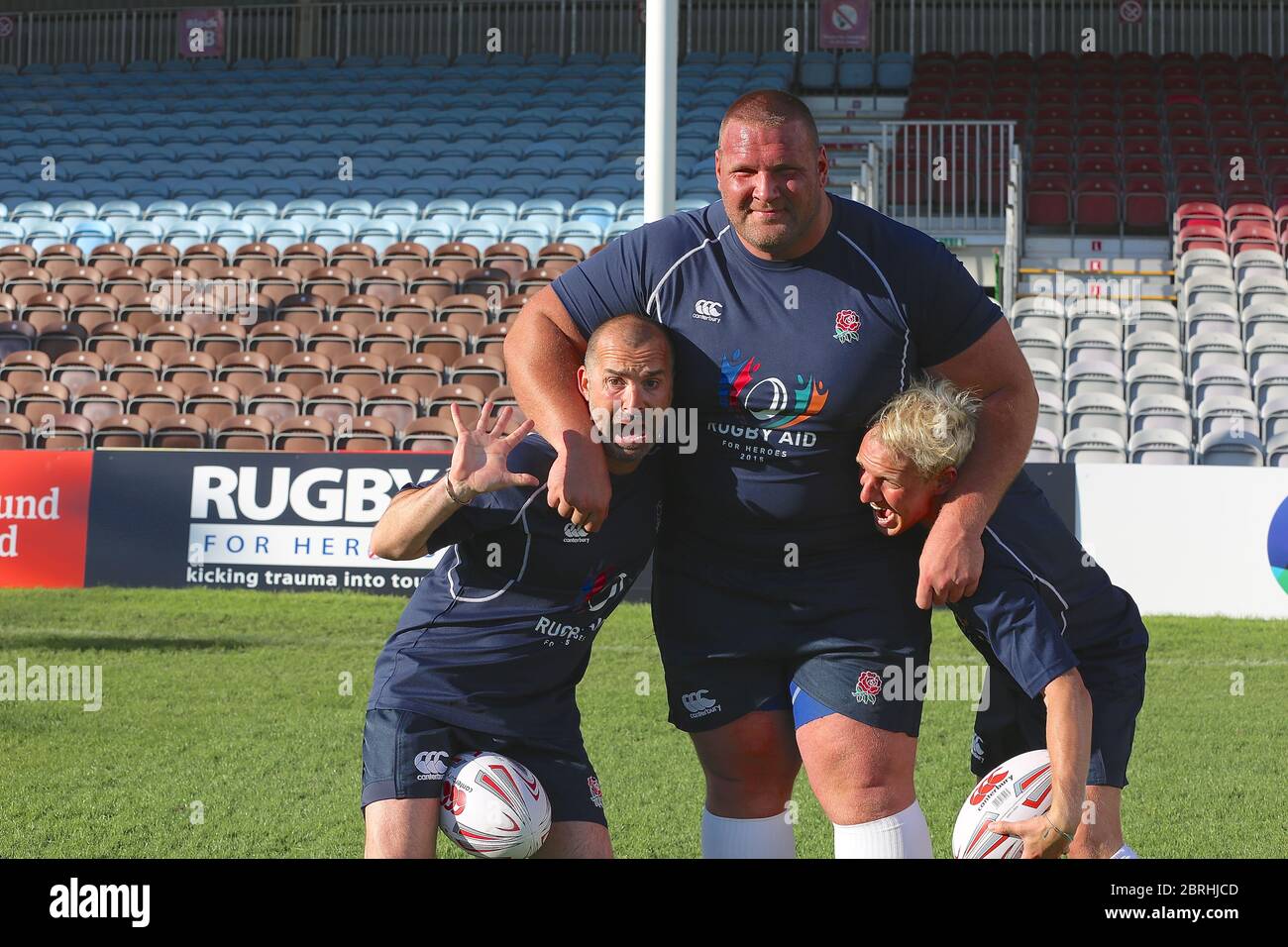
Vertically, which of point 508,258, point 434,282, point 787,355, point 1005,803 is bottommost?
point 1005,803

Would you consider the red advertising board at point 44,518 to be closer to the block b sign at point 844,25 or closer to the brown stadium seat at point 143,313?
the brown stadium seat at point 143,313

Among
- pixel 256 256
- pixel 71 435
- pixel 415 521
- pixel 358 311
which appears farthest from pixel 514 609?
pixel 256 256

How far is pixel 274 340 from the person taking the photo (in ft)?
47.9

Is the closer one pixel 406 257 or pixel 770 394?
pixel 770 394

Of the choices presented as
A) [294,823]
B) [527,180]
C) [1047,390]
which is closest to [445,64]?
[527,180]

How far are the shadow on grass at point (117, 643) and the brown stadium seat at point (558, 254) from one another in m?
7.26

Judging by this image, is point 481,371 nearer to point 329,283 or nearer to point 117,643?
point 329,283

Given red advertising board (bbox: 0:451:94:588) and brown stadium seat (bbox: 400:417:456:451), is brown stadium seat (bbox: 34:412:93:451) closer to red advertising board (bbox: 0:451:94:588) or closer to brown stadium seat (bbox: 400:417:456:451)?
red advertising board (bbox: 0:451:94:588)

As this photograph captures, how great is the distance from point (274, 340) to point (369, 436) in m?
2.70

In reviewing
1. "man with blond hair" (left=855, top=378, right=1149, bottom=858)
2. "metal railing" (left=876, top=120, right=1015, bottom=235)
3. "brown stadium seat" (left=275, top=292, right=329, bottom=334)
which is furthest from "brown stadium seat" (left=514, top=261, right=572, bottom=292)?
"man with blond hair" (left=855, top=378, right=1149, bottom=858)

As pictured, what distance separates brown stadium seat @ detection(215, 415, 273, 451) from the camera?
1280cm

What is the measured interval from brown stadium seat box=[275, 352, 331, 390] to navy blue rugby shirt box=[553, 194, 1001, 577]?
35.3ft

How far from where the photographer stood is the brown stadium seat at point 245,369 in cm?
1402
